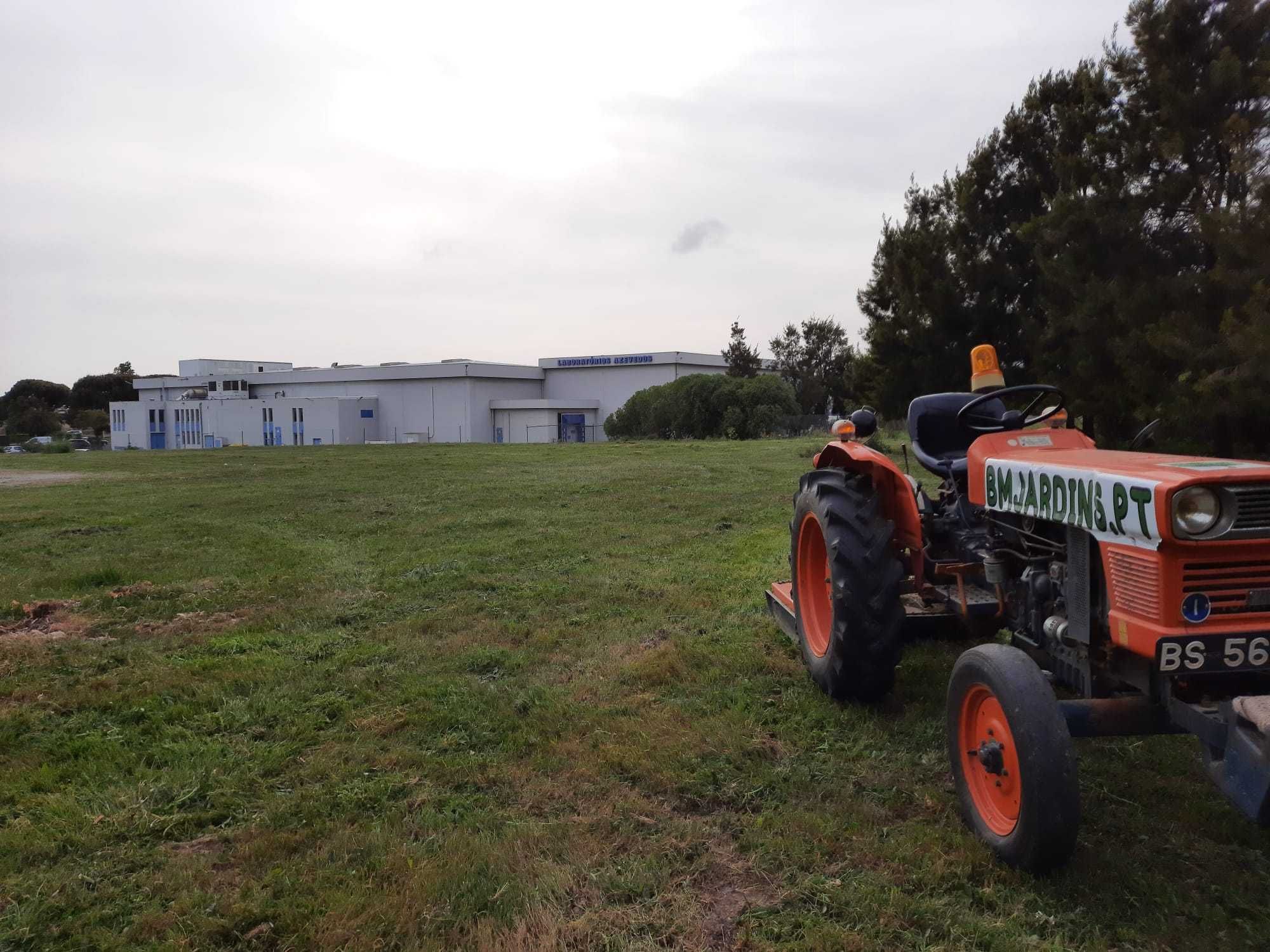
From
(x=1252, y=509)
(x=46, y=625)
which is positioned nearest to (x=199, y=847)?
(x=1252, y=509)

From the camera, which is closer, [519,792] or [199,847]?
[199,847]

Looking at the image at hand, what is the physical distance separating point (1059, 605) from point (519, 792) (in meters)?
2.16

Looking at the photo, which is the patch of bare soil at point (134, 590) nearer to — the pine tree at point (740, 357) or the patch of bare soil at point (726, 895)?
the patch of bare soil at point (726, 895)

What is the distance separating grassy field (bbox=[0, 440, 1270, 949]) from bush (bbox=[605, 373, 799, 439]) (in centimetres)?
3513

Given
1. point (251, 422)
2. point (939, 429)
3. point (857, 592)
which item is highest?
point (251, 422)

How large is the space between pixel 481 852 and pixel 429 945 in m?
0.51

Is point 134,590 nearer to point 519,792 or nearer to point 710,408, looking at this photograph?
point 519,792

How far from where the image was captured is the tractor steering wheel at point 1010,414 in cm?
411

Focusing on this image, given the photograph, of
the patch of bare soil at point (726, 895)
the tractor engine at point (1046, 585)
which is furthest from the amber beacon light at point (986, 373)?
the patch of bare soil at point (726, 895)

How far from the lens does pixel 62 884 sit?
3061mm

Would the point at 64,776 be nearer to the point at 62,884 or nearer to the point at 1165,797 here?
the point at 62,884

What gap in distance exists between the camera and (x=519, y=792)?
3748mm

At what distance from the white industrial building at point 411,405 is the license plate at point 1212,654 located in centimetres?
6373

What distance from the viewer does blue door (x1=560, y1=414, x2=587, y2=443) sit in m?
67.2
